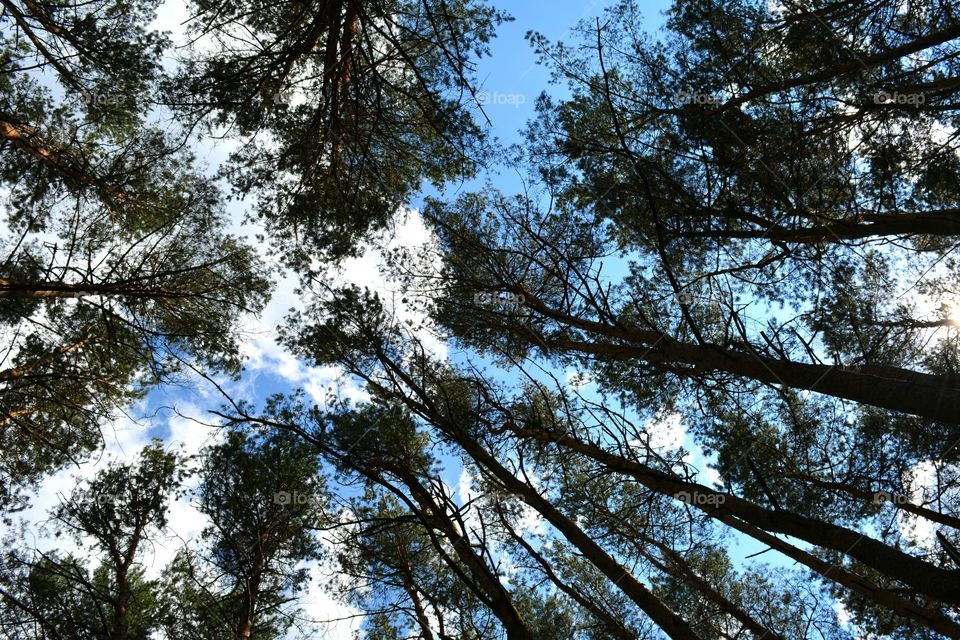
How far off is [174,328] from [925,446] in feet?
27.5

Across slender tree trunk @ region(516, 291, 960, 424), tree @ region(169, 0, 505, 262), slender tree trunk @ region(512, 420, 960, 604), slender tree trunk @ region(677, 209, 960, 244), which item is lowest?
slender tree trunk @ region(512, 420, 960, 604)

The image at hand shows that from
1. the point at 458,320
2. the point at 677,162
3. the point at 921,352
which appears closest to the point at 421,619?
the point at 458,320

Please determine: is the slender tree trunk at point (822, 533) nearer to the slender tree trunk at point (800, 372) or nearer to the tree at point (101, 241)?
the slender tree trunk at point (800, 372)

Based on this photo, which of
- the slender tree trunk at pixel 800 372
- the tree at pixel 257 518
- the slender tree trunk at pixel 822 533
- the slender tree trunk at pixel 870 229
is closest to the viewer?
the slender tree trunk at pixel 822 533

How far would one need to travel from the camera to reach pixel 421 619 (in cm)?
438

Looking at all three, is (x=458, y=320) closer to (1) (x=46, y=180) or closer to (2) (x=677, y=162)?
(2) (x=677, y=162)

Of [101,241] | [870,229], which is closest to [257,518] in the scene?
[101,241]

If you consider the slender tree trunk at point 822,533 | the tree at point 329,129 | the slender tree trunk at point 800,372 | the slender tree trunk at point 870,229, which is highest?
the tree at point 329,129

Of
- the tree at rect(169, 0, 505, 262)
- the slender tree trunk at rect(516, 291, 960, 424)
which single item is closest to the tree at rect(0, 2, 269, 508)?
the tree at rect(169, 0, 505, 262)

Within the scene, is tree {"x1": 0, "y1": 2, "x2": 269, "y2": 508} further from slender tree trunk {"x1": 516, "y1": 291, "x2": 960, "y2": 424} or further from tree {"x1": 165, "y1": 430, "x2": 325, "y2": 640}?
slender tree trunk {"x1": 516, "y1": 291, "x2": 960, "y2": 424}

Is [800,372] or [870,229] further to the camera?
[870,229]

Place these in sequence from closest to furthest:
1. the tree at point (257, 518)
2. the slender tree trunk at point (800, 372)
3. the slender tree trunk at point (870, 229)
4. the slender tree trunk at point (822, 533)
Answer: the slender tree trunk at point (822, 533), the slender tree trunk at point (800, 372), the slender tree trunk at point (870, 229), the tree at point (257, 518)

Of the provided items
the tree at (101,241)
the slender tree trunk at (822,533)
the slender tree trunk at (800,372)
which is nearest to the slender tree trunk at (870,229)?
the slender tree trunk at (800,372)

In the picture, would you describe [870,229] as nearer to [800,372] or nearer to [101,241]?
Result: [800,372]
